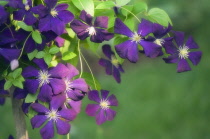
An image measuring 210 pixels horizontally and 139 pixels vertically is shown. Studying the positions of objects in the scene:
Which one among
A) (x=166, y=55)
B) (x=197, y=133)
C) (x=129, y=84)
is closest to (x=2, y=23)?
(x=166, y=55)

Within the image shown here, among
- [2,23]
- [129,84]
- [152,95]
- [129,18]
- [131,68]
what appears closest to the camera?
[2,23]

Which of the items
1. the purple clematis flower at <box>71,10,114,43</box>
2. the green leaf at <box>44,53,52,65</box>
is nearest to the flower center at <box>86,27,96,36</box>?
the purple clematis flower at <box>71,10,114,43</box>

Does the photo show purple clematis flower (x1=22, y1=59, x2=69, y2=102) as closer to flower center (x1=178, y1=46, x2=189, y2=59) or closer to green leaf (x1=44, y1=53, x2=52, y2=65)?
green leaf (x1=44, y1=53, x2=52, y2=65)

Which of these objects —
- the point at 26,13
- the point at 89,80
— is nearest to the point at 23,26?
the point at 26,13

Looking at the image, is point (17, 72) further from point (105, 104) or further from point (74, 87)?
point (105, 104)

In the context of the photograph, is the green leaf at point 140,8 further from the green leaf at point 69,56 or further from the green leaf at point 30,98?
the green leaf at point 30,98

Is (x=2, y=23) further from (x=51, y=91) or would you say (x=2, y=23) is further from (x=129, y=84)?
(x=129, y=84)

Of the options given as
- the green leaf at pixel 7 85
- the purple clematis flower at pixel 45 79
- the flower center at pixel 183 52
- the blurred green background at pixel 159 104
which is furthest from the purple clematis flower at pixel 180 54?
the blurred green background at pixel 159 104
